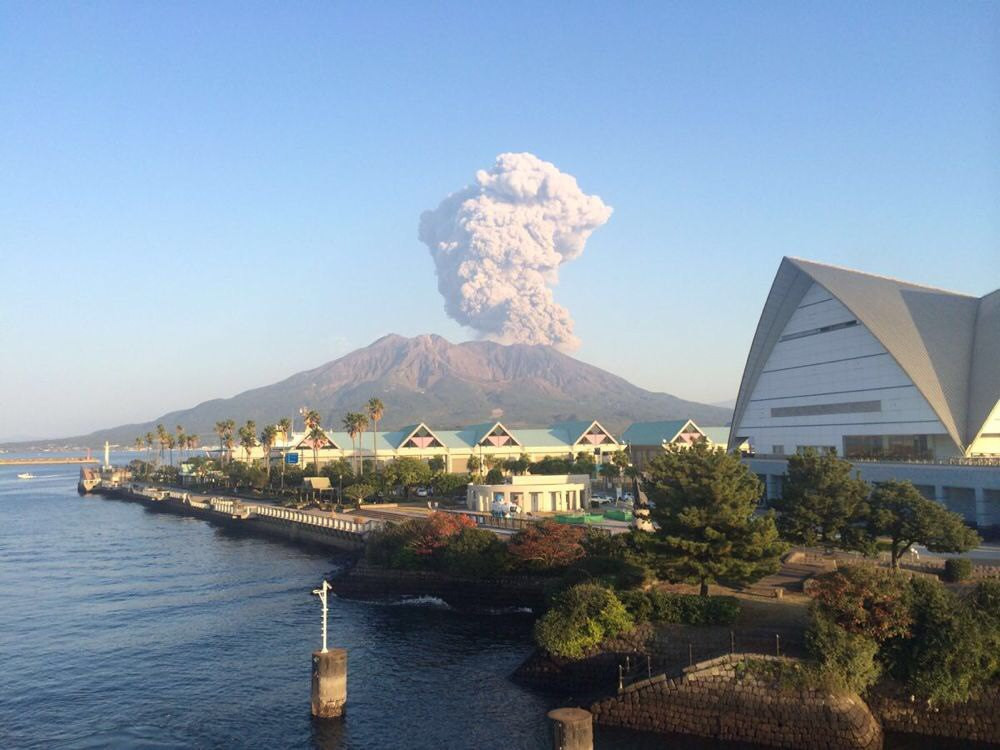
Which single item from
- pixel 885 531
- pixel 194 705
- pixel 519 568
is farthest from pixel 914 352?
pixel 194 705

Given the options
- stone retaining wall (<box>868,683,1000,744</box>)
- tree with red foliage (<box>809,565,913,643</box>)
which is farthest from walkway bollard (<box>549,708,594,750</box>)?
stone retaining wall (<box>868,683,1000,744</box>)

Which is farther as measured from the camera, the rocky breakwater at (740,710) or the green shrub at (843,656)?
the green shrub at (843,656)

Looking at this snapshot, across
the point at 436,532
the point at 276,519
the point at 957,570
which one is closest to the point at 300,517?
the point at 276,519

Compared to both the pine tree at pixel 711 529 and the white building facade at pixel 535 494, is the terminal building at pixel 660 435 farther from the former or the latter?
the pine tree at pixel 711 529

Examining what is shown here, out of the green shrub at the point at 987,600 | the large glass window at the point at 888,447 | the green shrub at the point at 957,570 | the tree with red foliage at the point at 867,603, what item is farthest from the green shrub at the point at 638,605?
the large glass window at the point at 888,447

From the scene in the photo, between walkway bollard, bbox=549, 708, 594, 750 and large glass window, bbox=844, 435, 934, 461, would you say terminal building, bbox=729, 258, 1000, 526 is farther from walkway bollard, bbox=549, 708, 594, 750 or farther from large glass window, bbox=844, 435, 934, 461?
walkway bollard, bbox=549, 708, 594, 750
